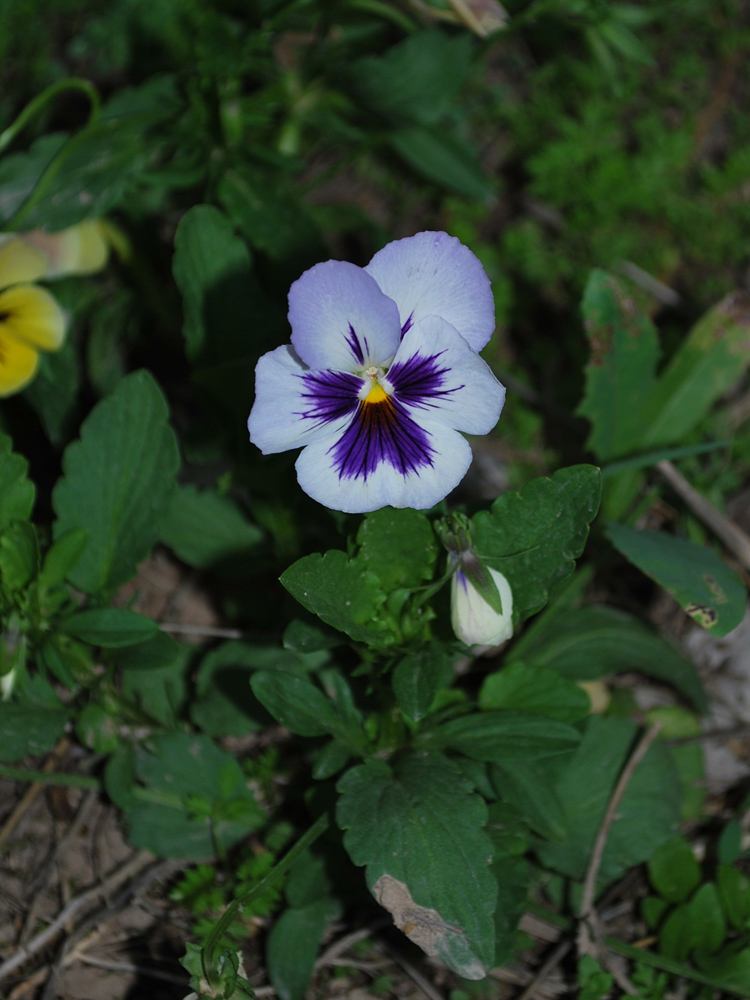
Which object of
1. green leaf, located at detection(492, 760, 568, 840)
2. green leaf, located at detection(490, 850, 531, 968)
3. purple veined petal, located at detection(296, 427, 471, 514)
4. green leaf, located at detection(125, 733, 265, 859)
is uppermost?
purple veined petal, located at detection(296, 427, 471, 514)

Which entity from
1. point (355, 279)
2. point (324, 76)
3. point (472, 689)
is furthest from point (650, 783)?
point (324, 76)

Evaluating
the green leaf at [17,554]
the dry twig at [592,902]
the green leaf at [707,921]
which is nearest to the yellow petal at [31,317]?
the green leaf at [17,554]

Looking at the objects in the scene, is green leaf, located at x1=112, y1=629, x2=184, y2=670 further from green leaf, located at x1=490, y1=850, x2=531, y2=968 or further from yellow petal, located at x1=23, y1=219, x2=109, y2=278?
yellow petal, located at x1=23, y1=219, x2=109, y2=278

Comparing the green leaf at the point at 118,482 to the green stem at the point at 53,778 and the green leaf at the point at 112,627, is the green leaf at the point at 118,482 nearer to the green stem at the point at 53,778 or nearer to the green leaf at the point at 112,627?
the green leaf at the point at 112,627

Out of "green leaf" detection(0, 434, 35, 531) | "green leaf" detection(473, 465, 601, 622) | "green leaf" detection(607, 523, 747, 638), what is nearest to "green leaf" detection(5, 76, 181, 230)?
"green leaf" detection(0, 434, 35, 531)

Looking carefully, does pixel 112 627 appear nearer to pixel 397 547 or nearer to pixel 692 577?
pixel 397 547
